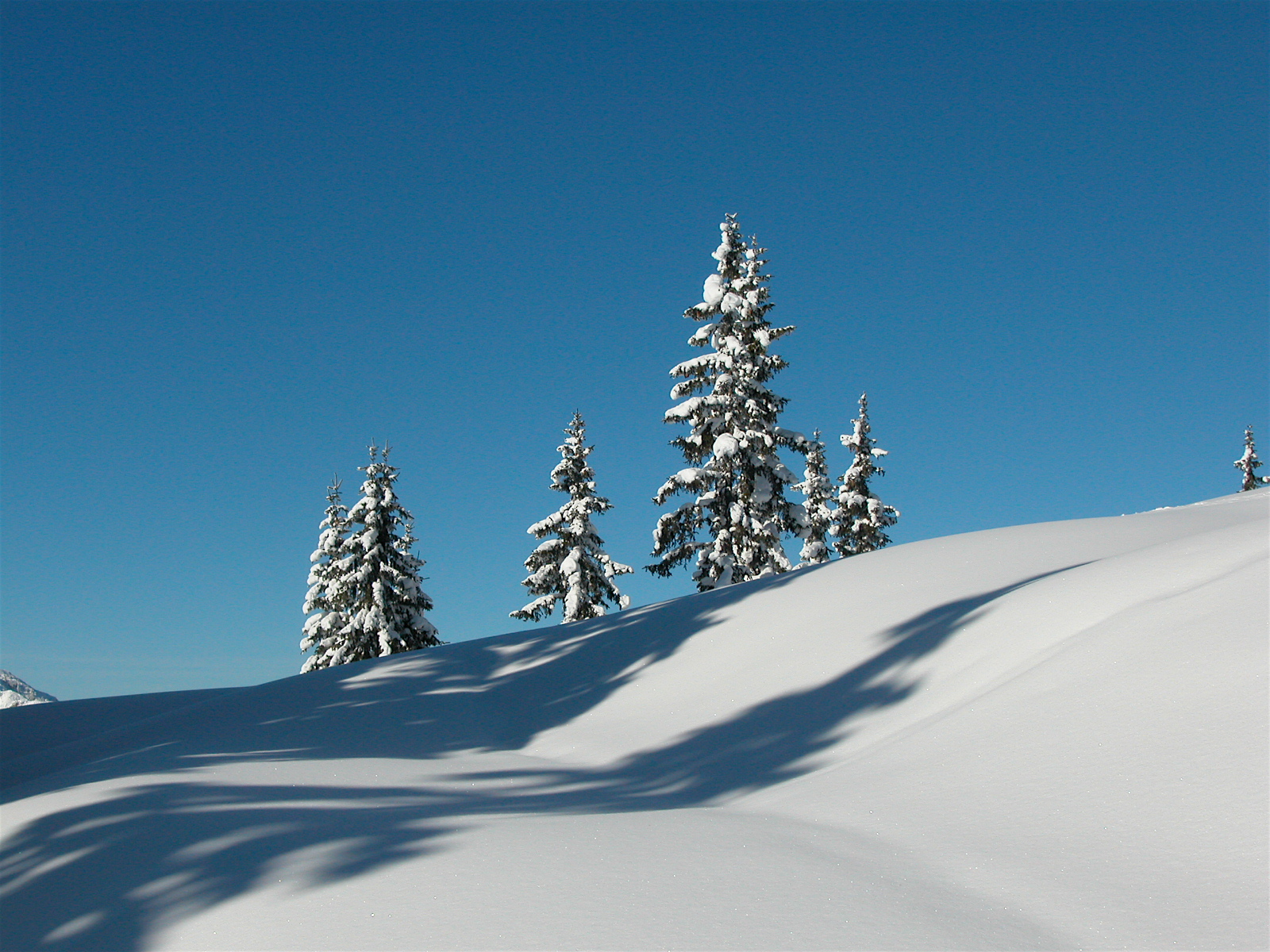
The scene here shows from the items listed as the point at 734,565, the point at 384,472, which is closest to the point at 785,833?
the point at 734,565

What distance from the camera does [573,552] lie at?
30.8 m

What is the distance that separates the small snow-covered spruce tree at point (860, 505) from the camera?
37.0 m

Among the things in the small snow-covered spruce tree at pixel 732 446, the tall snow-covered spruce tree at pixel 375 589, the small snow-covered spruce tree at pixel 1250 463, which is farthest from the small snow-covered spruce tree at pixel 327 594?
the small snow-covered spruce tree at pixel 1250 463

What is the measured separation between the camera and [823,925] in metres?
3.44

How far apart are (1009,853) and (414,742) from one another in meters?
7.35

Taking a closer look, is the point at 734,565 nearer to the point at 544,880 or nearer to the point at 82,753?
the point at 82,753

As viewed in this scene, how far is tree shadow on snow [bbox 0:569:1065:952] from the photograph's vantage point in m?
4.45

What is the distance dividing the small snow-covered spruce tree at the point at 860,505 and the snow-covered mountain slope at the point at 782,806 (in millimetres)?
27477

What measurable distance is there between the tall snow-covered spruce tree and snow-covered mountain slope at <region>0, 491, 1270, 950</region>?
1897cm

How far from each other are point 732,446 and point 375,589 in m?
13.9

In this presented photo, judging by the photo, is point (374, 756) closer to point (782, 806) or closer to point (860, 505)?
point (782, 806)

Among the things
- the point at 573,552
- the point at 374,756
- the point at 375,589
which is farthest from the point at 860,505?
the point at 374,756

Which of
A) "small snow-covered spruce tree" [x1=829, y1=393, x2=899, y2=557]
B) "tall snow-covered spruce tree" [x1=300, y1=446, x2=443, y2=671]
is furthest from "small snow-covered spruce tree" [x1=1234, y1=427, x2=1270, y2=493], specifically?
"tall snow-covered spruce tree" [x1=300, y1=446, x2=443, y2=671]

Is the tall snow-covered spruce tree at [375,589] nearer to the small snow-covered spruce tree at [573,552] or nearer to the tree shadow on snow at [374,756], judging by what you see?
the small snow-covered spruce tree at [573,552]
